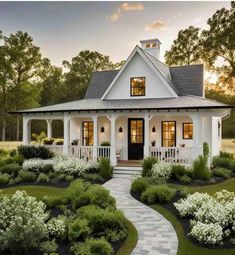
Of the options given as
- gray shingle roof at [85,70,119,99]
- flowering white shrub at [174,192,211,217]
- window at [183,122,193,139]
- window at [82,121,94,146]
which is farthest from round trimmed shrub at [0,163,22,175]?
flowering white shrub at [174,192,211,217]

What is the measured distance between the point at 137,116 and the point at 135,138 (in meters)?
1.47

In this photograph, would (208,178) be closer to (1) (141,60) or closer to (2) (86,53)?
(1) (141,60)

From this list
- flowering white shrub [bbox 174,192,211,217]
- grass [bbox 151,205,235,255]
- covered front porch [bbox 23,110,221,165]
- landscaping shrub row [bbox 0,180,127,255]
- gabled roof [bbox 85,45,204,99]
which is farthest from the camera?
gabled roof [bbox 85,45,204,99]

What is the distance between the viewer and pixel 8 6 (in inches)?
923

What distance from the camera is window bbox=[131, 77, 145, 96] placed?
2159 centimetres

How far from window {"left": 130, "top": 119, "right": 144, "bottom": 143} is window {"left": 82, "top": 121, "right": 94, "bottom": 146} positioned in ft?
10.6

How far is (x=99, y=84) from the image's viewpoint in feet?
86.2

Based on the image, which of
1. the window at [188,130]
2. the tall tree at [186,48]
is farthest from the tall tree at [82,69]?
the window at [188,130]

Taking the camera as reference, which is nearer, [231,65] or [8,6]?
[8,6]

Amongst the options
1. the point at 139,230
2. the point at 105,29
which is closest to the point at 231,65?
the point at 105,29

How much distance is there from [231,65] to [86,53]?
25.7 m

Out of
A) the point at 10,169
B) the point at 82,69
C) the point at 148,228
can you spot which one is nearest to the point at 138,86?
the point at 10,169

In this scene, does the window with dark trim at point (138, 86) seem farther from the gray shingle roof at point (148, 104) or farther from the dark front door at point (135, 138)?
the dark front door at point (135, 138)

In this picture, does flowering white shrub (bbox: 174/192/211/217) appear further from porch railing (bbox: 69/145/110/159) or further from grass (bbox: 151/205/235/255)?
porch railing (bbox: 69/145/110/159)
